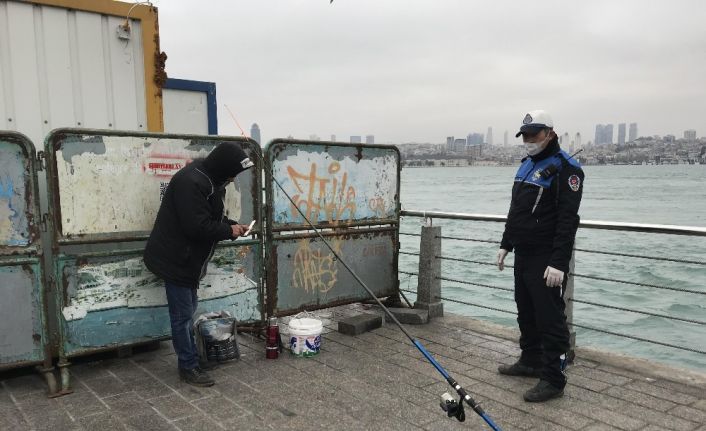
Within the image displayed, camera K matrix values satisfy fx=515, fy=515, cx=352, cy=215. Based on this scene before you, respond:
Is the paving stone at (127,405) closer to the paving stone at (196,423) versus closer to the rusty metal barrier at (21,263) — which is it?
the paving stone at (196,423)

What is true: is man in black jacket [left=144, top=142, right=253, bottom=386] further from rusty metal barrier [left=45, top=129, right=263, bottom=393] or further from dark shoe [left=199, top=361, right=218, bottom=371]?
rusty metal barrier [left=45, top=129, right=263, bottom=393]

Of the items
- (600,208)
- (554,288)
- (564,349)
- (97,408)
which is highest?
(554,288)

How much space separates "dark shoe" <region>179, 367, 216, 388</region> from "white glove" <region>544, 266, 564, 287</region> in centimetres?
268

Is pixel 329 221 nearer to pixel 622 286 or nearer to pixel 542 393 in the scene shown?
pixel 542 393

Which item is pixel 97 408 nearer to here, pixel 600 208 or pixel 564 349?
pixel 564 349

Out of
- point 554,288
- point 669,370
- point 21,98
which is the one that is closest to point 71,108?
point 21,98

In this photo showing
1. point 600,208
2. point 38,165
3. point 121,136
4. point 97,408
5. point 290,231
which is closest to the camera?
point 97,408

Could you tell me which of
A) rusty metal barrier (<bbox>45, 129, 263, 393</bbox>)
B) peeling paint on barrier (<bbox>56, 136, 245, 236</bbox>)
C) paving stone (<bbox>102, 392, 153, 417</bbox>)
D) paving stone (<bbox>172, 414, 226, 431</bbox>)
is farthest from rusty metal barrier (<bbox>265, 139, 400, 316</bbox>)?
paving stone (<bbox>172, 414, 226, 431</bbox>)

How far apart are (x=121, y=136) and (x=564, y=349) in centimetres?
386

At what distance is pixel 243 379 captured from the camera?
4195 millimetres

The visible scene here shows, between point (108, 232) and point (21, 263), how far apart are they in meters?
0.64

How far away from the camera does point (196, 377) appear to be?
4062 mm

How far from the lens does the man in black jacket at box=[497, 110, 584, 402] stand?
3.72m

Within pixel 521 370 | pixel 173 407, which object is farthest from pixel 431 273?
pixel 173 407
